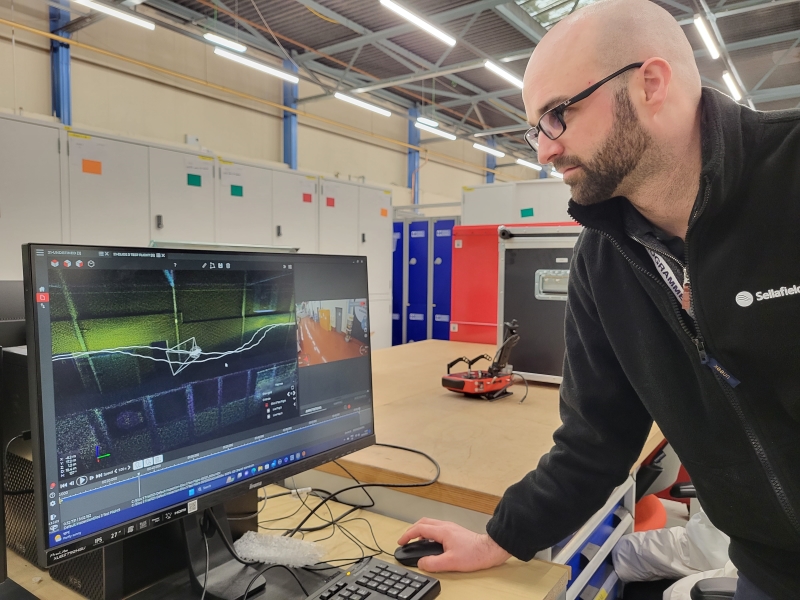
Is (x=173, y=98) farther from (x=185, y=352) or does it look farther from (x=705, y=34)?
(x=185, y=352)

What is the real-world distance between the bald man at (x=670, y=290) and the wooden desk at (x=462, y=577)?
0.03m

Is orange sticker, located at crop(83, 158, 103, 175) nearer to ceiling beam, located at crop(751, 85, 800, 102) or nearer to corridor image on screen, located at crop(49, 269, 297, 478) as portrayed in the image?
corridor image on screen, located at crop(49, 269, 297, 478)

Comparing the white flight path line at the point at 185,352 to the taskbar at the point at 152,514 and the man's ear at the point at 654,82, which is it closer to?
the taskbar at the point at 152,514

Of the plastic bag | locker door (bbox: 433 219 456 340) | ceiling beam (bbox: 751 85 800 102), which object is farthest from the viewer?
ceiling beam (bbox: 751 85 800 102)

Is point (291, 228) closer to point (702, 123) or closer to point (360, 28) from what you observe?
point (360, 28)

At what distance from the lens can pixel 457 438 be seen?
1337 mm

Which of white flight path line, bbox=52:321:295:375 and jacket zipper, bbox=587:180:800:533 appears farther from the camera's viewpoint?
jacket zipper, bbox=587:180:800:533

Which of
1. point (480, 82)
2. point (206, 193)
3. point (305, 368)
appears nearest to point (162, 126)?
point (206, 193)

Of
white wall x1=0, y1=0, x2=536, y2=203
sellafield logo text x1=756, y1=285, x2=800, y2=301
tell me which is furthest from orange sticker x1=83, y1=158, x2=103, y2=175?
sellafield logo text x1=756, y1=285, x2=800, y2=301

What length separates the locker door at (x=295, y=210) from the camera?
16.3 ft

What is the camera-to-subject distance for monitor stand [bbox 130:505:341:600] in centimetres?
79

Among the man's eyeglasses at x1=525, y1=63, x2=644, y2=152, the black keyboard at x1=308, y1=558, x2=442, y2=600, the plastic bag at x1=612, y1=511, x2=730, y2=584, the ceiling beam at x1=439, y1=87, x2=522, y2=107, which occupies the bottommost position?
the plastic bag at x1=612, y1=511, x2=730, y2=584

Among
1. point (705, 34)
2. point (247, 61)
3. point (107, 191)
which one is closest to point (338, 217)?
point (247, 61)

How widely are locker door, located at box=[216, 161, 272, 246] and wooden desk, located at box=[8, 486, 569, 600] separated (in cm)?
358
